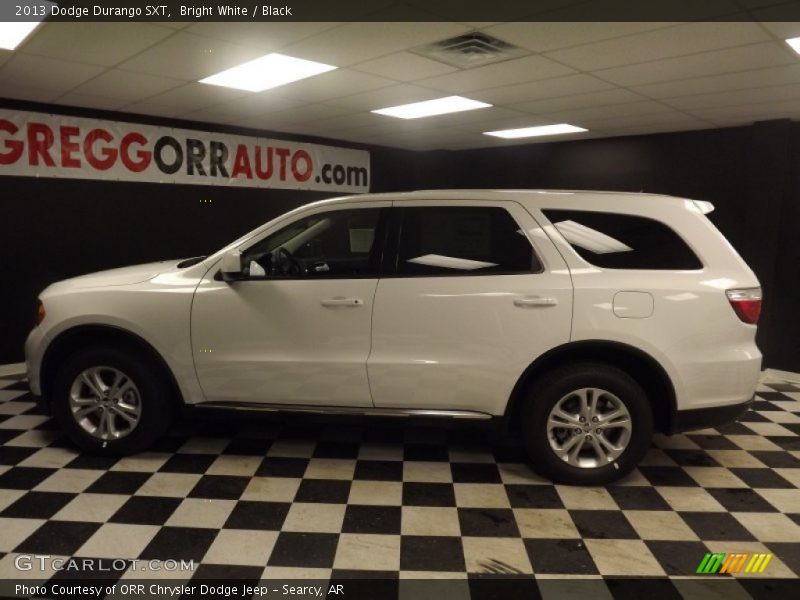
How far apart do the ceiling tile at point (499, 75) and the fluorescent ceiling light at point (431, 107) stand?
1.52ft

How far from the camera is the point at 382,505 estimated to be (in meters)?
2.82

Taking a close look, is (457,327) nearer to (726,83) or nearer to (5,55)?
(726,83)

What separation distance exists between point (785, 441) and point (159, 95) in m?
5.33

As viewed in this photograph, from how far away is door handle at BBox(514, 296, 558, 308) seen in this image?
291cm

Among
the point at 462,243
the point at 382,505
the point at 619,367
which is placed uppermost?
the point at 462,243

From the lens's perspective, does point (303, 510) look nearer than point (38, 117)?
Yes

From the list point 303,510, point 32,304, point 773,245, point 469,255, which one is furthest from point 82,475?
point 773,245

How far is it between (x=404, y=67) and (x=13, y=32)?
7.55ft

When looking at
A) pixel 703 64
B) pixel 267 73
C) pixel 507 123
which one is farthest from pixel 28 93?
pixel 703 64

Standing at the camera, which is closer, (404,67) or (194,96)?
(404,67)

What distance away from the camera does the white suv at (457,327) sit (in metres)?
2.88

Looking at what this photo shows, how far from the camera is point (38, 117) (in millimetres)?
5078

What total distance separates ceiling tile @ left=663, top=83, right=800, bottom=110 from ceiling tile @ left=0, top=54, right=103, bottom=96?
14.9ft
